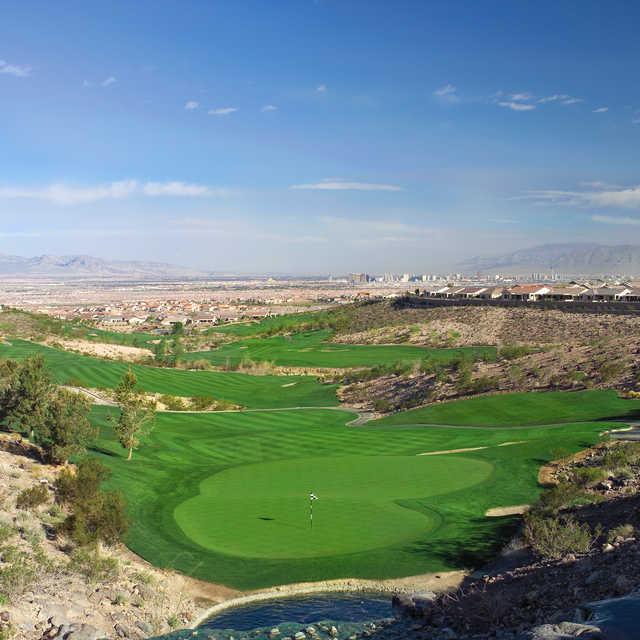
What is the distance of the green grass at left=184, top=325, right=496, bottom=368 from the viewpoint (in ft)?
256

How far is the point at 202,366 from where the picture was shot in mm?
78688

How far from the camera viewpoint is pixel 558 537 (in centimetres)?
1905

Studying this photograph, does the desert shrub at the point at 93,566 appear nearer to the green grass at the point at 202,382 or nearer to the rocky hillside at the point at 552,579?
the rocky hillside at the point at 552,579

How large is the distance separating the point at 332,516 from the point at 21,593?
428 inches

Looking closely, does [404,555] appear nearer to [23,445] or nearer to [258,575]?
[258,575]

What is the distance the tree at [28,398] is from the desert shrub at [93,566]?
12.6 meters

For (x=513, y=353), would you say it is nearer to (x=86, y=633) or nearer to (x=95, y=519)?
(x=95, y=519)

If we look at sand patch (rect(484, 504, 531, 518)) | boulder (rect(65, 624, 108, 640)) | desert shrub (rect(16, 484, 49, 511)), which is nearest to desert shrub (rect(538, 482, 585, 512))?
sand patch (rect(484, 504, 531, 518))

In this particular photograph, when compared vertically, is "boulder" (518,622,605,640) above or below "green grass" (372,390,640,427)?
above

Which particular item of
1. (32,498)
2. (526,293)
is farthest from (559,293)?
(32,498)

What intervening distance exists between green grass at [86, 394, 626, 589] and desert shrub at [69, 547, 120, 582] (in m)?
2.14

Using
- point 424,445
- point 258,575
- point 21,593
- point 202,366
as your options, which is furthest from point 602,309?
point 21,593

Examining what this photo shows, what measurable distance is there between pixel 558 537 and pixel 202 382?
50.1 metres

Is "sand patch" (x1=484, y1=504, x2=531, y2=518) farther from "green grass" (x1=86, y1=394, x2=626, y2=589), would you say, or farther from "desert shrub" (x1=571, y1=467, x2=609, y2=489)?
"desert shrub" (x1=571, y1=467, x2=609, y2=489)
